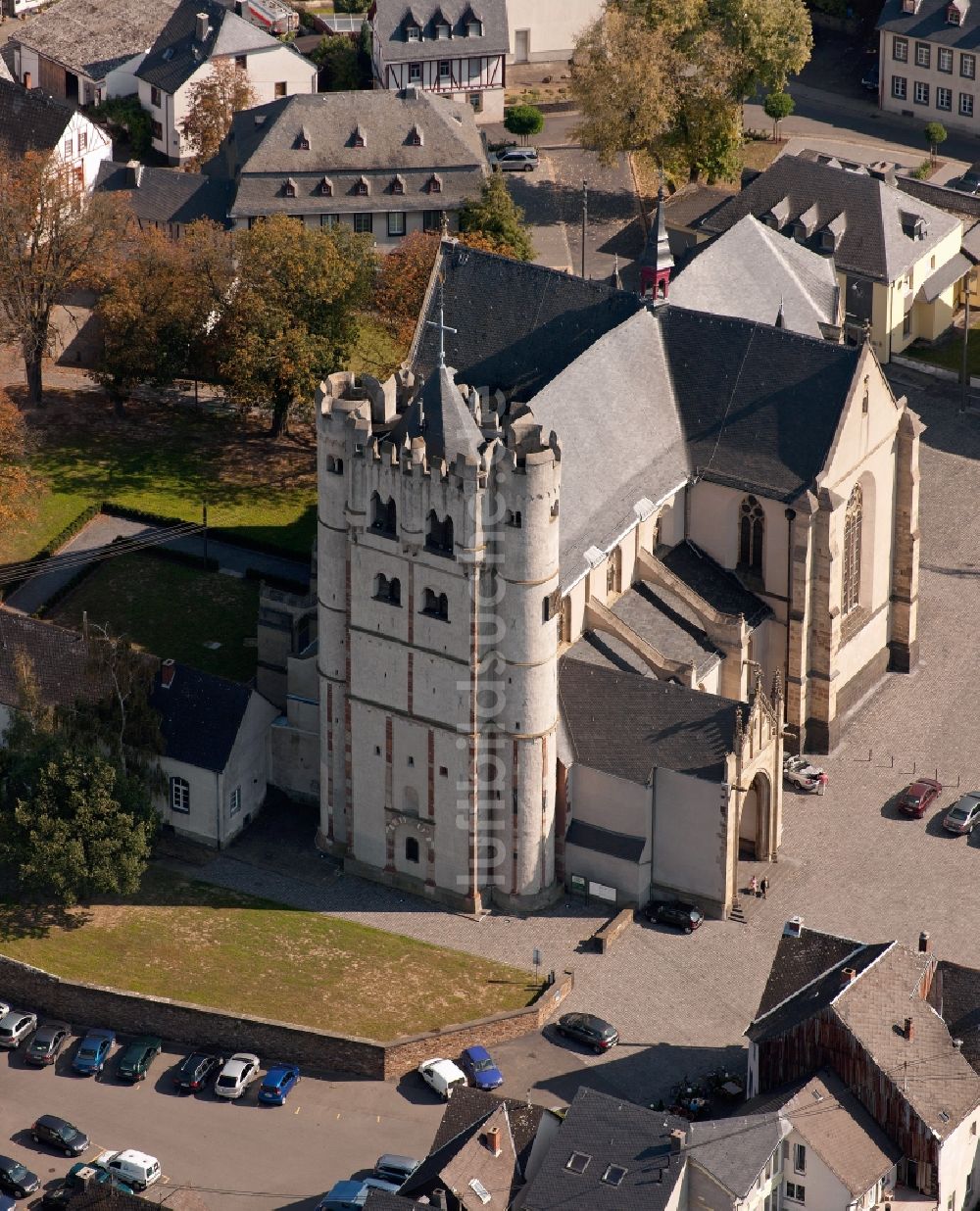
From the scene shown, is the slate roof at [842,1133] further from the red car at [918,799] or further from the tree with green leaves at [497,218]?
the tree with green leaves at [497,218]

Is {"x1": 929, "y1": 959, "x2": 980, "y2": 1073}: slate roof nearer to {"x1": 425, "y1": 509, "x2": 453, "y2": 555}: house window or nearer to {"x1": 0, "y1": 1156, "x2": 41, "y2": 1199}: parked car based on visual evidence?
{"x1": 425, "y1": 509, "x2": 453, "y2": 555}: house window

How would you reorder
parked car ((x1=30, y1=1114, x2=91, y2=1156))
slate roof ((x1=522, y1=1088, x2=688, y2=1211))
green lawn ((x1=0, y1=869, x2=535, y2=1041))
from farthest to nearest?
green lawn ((x1=0, y1=869, x2=535, y2=1041)) < parked car ((x1=30, y1=1114, x2=91, y2=1156)) < slate roof ((x1=522, y1=1088, x2=688, y2=1211))

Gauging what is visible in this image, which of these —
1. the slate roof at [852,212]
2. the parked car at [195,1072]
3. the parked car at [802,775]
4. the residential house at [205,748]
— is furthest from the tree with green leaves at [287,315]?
the parked car at [195,1072]

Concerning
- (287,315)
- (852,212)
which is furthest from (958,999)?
(852,212)

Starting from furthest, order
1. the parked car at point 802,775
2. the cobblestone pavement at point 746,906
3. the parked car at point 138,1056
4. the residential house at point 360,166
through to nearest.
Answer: the residential house at point 360,166
the parked car at point 802,775
the cobblestone pavement at point 746,906
the parked car at point 138,1056

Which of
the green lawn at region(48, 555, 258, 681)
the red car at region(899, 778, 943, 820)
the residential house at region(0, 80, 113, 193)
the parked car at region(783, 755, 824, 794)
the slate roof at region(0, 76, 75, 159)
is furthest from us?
the slate roof at region(0, 76, 75, 159)

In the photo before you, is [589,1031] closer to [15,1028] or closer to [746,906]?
[746,906]

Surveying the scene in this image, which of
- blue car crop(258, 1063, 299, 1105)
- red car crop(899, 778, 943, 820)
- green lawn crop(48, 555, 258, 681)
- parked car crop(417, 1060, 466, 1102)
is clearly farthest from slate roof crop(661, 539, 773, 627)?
blue car crop(258, 1063, 299, 1105)
